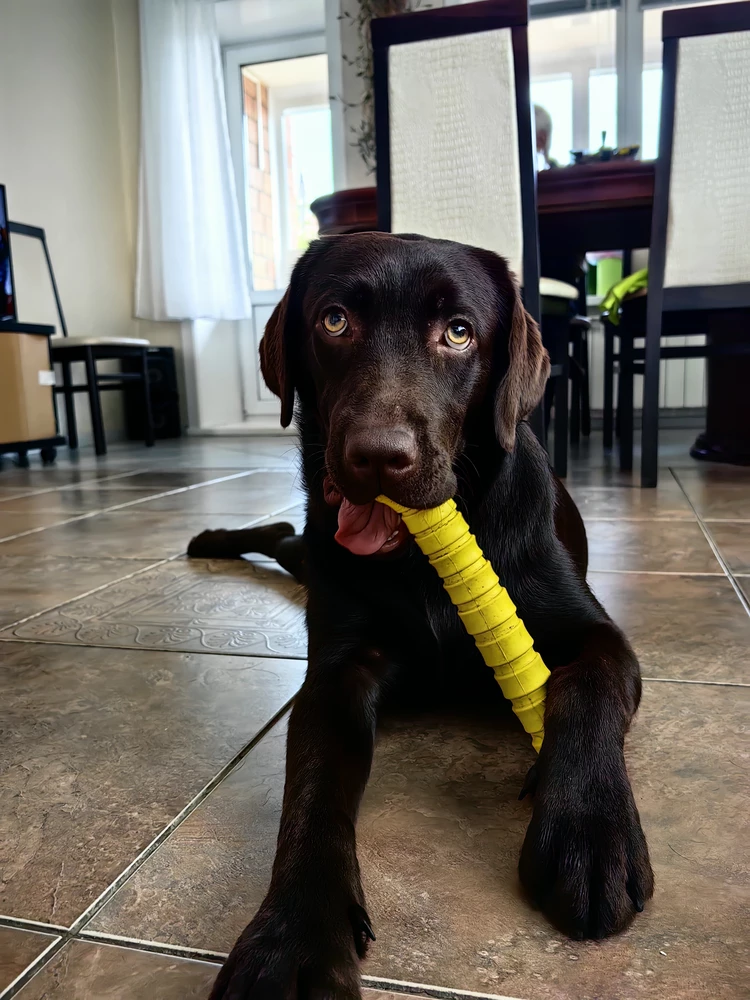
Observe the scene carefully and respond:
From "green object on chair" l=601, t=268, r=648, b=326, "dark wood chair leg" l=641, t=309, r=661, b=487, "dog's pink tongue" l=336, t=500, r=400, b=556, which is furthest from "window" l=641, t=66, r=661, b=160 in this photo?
"dog's pink tongue" l=336, t=500, r=400, b=556

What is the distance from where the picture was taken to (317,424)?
139cm

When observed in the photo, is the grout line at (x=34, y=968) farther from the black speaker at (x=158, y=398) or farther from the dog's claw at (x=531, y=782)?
the black speaker at (x=158, y=398)

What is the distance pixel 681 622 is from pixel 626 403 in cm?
241

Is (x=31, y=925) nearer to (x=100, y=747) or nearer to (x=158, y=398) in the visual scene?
(x=100, y=747)

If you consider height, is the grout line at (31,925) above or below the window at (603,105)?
below

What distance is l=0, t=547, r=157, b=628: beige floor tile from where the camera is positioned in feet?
6.13

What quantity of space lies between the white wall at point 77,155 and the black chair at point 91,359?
0.51 ft

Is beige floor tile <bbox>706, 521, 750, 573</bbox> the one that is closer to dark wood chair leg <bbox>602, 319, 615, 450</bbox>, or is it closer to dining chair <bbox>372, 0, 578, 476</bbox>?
dining chair <bbox>372, 0, 578, 476</bbox>

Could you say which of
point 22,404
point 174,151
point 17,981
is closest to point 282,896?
point 17,981

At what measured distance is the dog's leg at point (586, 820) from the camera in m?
0.71

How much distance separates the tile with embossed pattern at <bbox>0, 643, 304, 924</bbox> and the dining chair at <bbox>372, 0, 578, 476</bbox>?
1.83m

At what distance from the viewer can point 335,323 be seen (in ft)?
3.99

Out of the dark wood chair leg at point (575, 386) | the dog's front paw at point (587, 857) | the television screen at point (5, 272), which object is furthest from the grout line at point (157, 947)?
the television screen at point (5, 272)

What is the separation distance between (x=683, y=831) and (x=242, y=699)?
69cm
